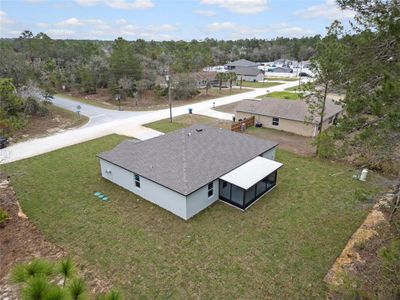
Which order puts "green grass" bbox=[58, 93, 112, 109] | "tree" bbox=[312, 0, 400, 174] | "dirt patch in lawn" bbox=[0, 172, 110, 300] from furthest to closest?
"green grass" bbox=[58, 93, 112, 109] < "dirt patch in lawn" bbox=[0, 172, 110, 300] < "tree" bbox=[312, 0, 400, 174]

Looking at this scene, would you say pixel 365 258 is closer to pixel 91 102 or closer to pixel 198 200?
pixel 198 200

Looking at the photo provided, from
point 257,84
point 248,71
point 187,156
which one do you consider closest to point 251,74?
point 248,71

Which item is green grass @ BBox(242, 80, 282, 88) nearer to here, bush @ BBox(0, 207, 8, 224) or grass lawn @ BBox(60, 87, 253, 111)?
grass lawn @ BBox(60, 87, 253, 111)

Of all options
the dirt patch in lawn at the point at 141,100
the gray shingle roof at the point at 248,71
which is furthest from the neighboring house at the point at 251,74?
the dirt patch in lawn at the point at 141,100

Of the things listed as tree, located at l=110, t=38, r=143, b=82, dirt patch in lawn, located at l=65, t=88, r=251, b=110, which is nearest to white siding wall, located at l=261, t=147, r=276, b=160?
dirt patch in lawn, located at l=65, t=88, r=251, b=110

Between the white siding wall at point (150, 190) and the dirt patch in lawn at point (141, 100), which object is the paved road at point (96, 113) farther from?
the white siding wall at point (150, 190)
